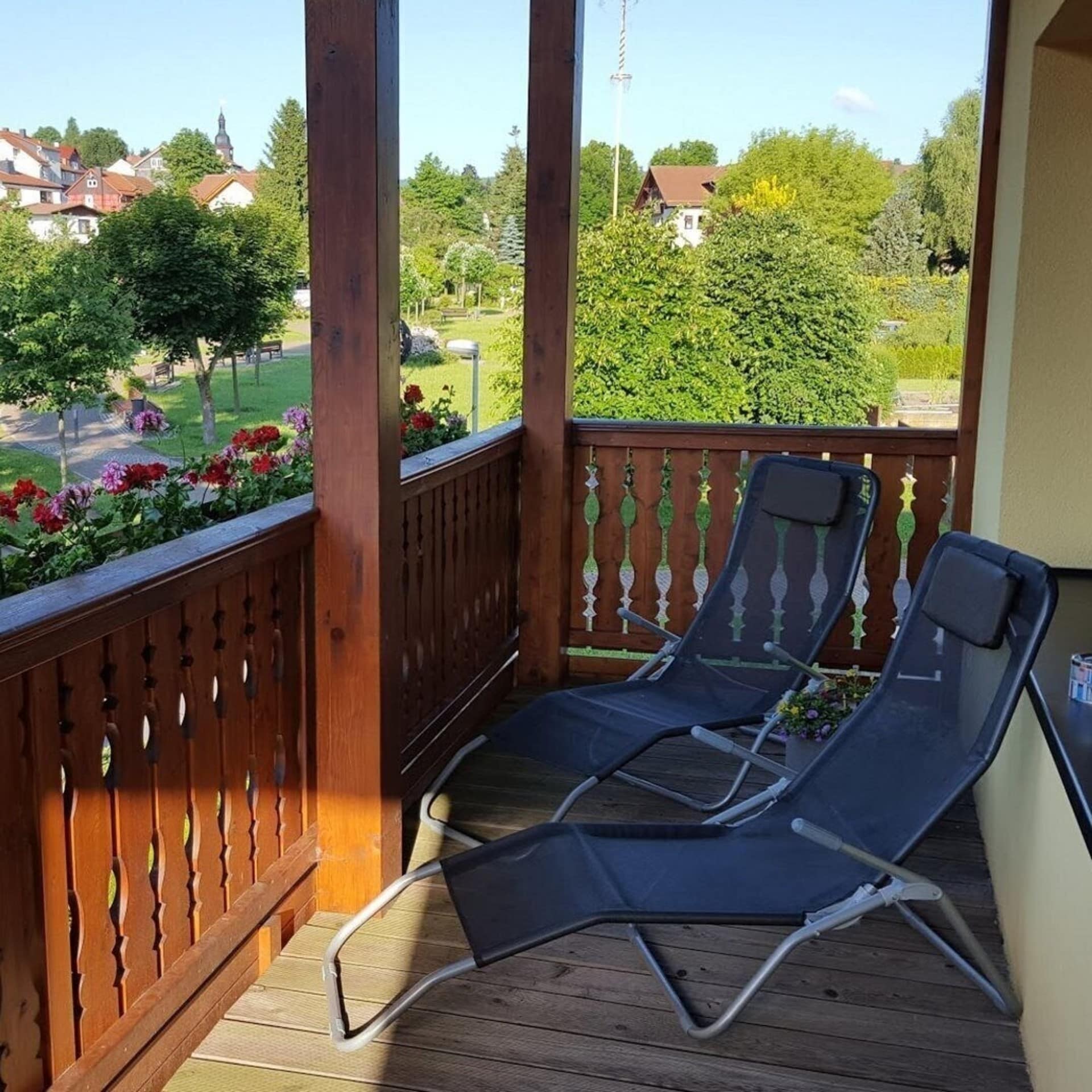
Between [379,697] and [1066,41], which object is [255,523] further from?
[1066,41]

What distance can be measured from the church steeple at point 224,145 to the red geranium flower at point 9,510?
101 inches

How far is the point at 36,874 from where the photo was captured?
1.79m

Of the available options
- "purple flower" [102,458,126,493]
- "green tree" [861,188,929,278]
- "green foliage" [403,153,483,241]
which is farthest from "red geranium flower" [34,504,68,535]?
"green tree" [861,188,929,278]

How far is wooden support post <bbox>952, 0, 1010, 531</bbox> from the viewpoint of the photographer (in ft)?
13.1

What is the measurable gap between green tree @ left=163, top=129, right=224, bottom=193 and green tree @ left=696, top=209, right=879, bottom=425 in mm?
3599

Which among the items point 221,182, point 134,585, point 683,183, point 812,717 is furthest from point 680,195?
point 134,585

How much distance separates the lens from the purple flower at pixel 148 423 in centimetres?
301

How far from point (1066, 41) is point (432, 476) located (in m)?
2.17

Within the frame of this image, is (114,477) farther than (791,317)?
No

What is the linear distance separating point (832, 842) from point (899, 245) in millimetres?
6106

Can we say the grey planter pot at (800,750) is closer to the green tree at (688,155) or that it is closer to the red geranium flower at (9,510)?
the red geranium flower at (9,510)

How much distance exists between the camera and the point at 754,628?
3.91 meters

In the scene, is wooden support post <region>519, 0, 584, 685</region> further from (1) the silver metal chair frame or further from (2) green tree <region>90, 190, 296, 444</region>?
(1) the silver metal chair frame

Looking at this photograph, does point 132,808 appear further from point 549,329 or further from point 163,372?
point 549,329
